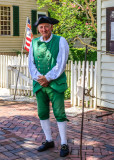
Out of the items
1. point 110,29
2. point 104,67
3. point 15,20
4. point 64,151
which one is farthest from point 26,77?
point 15,20

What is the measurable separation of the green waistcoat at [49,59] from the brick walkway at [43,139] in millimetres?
945

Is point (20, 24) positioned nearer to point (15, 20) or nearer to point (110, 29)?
point (15, 20)

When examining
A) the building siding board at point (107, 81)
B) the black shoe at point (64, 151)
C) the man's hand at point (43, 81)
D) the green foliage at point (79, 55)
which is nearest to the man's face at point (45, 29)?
the man's hand at point (43, 81)

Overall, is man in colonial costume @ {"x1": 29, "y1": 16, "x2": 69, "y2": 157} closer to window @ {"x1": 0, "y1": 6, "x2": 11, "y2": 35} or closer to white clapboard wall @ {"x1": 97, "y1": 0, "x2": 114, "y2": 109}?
white clapboard wall @ {"x1": 97, "y1": 0, "x2": 114, "y2": 109}

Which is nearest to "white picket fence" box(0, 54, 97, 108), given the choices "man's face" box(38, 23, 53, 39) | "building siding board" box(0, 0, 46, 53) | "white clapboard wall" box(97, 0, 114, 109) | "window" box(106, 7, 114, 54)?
"white clapboard wall" box(97, 0, 114, 109)

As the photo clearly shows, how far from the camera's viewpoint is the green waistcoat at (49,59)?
14.2 ft

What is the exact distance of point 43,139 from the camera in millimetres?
5234

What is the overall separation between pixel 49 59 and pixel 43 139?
1.56 meters

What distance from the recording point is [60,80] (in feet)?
14.3

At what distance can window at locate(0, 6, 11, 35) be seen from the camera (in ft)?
58.3

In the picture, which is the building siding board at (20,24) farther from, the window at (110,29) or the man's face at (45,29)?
the man's face at (45,29)

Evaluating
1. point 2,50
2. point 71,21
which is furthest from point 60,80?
point 2,50

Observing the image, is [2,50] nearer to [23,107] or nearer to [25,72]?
[25,72]

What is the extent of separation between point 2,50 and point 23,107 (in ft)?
31.0
